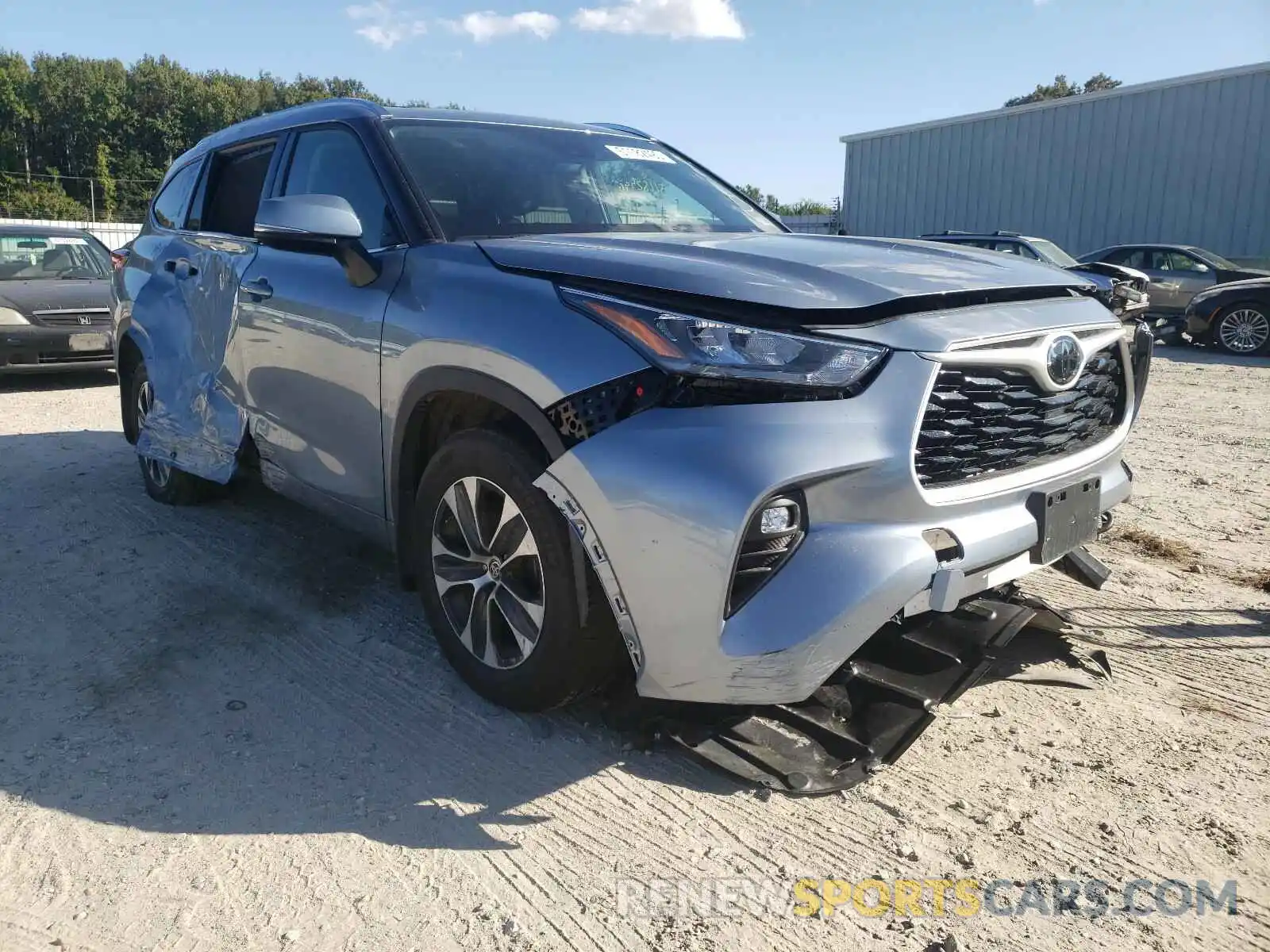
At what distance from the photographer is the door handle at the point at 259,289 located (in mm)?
3801

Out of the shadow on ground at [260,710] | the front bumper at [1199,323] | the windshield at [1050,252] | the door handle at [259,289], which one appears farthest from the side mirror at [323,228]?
the front bumper at [1199,323]

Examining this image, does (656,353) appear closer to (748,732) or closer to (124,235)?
(748,732)

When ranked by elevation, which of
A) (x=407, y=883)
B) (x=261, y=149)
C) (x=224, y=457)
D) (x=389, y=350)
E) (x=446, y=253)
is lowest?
(x=407, y=883)

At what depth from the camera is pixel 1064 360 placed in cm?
260

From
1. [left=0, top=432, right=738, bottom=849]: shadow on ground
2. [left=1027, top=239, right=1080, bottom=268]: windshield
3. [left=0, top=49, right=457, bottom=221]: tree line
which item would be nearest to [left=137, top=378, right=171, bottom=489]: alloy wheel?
[left=0, top=432, right=738, bottom=849]: shadow on ground

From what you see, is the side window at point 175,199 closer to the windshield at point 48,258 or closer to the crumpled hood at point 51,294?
the crumpled hood at point 51,294

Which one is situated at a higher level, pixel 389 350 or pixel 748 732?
pixel 389 350

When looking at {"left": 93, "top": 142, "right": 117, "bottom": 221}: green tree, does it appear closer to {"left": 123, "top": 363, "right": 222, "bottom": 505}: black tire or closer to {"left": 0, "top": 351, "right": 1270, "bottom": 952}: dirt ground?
{"left": 123, "top": 363, "right": 222, "bottom": 505}: black tire

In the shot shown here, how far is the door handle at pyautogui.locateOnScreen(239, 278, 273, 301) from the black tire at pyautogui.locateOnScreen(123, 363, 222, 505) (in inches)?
51.9

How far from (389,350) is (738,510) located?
145cm

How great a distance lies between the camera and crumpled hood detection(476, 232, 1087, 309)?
238 centimetres

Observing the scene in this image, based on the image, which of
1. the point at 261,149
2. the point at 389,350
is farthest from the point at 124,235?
the point at 389,350

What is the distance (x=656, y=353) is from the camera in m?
2.32

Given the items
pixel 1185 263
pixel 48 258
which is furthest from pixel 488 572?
pixel 1185 263
